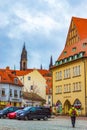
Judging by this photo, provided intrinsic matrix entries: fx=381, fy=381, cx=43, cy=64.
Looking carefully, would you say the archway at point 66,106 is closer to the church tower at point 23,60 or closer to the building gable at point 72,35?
the building gable at point 72,35

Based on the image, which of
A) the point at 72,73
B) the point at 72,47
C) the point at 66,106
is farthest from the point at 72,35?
the point at 66,106

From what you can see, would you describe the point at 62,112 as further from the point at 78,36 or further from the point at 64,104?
the point at 78,36

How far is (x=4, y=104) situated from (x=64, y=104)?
17.3 m

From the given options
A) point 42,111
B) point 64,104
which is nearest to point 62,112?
point 64,104

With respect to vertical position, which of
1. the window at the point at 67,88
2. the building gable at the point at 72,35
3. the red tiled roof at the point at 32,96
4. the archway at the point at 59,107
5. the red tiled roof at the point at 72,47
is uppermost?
the building gable at the point at 72,35

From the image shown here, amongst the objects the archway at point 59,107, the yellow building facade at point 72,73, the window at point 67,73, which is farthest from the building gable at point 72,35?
the archway at point 59,107

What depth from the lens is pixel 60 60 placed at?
287 feet

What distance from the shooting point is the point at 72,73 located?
81125 mm

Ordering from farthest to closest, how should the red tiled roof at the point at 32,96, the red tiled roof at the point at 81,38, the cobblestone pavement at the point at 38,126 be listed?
the red tiled roof at the point at 32,96 → the red tiled roof at the point at 81,38 → the cobblestone pavement at the point at 38,126

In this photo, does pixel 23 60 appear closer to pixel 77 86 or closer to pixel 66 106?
pixel 66 106

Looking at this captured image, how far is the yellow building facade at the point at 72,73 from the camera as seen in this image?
3012 inches

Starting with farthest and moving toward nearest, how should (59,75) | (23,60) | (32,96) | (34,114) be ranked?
(23,60)
(32,96)
(59,75)
(34,114)

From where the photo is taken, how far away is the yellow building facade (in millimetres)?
76500

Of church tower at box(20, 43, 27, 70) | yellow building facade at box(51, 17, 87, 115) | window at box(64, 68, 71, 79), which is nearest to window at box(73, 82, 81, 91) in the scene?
yellow building facade at box(51, 17, 87, 115)
